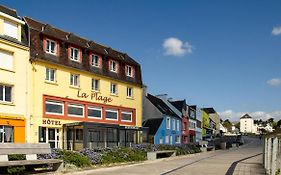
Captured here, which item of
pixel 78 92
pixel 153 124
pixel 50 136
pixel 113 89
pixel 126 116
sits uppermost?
pixel 113 89

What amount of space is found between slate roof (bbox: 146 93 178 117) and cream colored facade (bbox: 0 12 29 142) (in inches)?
1024

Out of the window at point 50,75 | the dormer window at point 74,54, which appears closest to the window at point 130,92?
the dormer window at point 74,54

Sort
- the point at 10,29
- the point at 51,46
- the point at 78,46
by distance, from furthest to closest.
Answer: the point at 78,46 < the point at 51,46 < the point at 10,29

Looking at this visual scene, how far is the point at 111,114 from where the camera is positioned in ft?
127

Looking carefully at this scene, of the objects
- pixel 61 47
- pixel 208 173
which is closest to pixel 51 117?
pixel 61 47

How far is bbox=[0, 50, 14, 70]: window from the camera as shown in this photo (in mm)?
27172

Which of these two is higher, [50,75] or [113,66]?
[113,66]

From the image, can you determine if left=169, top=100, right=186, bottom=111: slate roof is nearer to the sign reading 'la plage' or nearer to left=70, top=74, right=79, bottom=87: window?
the sign reading 'la plage'

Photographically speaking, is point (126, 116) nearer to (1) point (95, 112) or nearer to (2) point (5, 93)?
(1) point (95, 112)

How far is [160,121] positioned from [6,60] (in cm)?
2707

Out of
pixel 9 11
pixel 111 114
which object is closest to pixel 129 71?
pixel 111 114

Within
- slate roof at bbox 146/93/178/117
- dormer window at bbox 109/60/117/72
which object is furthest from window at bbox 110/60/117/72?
slate roof at bbox 146/93/178/117

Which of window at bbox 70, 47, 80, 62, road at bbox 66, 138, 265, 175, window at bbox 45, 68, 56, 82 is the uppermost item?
window at bbox 70, 47, 80, 62

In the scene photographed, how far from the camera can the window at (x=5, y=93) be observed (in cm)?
2707
